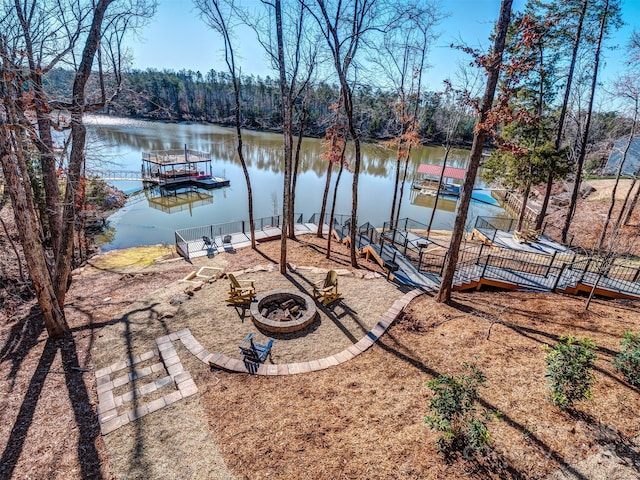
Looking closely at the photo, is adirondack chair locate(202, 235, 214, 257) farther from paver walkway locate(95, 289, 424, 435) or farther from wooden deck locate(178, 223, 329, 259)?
paver walkway locate(95, 289, 424, 435)

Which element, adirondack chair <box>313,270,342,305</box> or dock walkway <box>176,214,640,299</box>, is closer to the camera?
adirondack chair <box>313,270,342,305</box>

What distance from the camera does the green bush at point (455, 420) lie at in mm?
3529

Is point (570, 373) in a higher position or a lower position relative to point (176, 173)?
higher

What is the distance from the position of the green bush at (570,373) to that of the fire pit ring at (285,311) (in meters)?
4.87

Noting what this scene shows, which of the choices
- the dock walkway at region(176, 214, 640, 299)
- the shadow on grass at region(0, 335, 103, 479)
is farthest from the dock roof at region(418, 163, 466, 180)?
the shadow on grass at region(0, 335, 103, 479)

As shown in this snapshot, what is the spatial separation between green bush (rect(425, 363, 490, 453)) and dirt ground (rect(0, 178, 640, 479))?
0.23 meters

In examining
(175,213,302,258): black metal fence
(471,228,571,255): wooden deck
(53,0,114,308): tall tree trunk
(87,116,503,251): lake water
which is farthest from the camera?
(87,116,503,251): lake water

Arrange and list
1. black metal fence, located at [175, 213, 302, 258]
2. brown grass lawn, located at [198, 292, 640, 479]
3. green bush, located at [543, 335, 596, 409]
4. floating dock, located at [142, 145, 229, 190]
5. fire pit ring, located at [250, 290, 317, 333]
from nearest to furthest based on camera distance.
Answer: brown grass lawn, located at [198, 292, 640, 479]
green bush, located at [543, 335, 596, 409]
fire pit ring, located at [250, 290, 317, 333]
black metal fence, located at [175, 213, 302, 258]
floating dock, located at [142, 145, 229, 190]

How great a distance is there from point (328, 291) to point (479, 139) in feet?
17.7

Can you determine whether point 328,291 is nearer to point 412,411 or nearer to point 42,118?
point 412,411

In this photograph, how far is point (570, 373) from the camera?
407 centimetres

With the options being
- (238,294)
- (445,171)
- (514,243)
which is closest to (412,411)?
(238,294)

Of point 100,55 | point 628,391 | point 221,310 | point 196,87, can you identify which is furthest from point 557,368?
point 196,87

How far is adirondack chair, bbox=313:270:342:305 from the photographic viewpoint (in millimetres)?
8539
